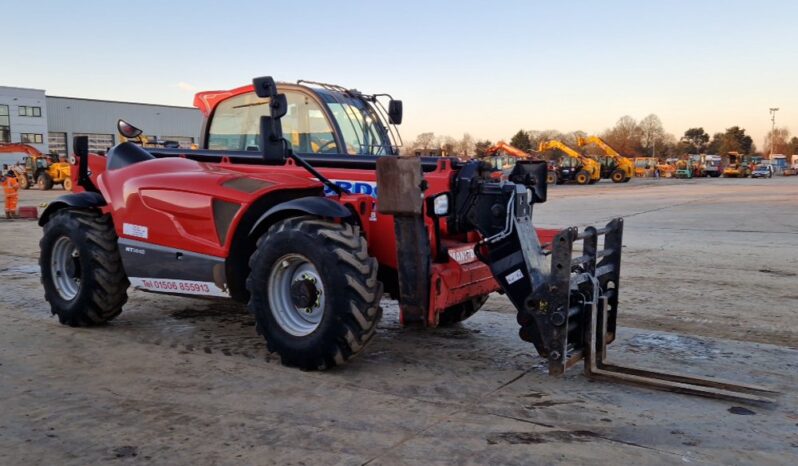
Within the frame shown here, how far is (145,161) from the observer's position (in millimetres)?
6230

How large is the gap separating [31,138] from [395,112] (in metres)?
64.8

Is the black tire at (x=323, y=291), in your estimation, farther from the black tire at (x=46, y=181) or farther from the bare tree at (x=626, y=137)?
the bare tree at (x=626, y=137)

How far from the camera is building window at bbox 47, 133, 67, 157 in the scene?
64.8m

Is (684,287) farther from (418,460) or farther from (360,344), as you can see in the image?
(418,460)

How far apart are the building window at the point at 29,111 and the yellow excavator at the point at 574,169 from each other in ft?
154

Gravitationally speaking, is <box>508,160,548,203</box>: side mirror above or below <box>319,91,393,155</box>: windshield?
below

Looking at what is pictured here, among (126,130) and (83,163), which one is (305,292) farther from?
(83,163)

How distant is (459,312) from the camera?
6.37m

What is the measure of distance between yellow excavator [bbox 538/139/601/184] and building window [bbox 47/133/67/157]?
46927mm

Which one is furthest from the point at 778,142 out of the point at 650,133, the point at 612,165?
the point at 612,165

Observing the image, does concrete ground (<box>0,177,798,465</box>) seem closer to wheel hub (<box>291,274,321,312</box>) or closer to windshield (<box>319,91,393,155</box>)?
wheel hub (<box>291,274,321,312</box>)

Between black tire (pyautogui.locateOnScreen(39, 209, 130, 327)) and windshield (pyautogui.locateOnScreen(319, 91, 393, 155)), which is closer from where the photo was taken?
black tire (pyautogui.locateOnScreen(39, 209, 130, 327))

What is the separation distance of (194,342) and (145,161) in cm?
172

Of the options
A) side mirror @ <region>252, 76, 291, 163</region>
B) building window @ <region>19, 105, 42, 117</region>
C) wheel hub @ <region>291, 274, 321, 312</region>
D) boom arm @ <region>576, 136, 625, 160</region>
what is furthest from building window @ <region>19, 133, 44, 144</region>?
wheel hub @ <region>291, 274, 321, 312</region>
